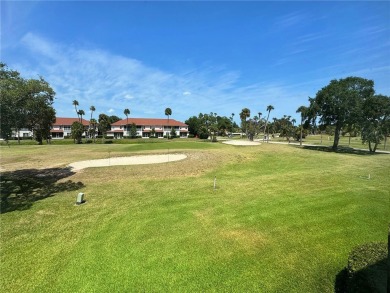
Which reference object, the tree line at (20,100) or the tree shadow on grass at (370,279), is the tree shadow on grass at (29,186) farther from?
the tree shadow on grass at (370,279)

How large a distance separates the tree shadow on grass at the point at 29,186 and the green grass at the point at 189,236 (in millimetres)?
569

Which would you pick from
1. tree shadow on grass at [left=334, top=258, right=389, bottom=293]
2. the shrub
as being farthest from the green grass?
tree shadow on grass at [left=334, top=258, right=389, bottom=293]

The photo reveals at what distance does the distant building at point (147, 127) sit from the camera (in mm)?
102938

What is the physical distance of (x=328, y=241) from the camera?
29.8ft

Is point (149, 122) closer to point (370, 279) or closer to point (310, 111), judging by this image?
point (310, 111)

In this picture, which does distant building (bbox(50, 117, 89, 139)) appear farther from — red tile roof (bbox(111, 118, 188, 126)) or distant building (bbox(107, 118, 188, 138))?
red tile roof (bbox(111, 118, 188, 126))

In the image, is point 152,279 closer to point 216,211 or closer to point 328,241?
point 216,211

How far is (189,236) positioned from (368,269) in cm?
597

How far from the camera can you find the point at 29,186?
55.4ft

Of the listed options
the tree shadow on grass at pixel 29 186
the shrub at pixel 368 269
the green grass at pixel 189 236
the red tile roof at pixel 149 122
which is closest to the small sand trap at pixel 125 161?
the tree shadow on grass at pixel 29 186

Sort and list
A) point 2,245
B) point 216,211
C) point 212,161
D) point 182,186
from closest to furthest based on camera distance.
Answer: point 2,245 < point 216,211 < point 182,186 < point 212,161

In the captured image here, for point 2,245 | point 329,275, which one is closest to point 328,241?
point 329,275

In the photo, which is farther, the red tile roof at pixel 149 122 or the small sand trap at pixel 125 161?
the red tile roof at pixel 149 122

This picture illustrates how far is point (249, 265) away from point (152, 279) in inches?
123
